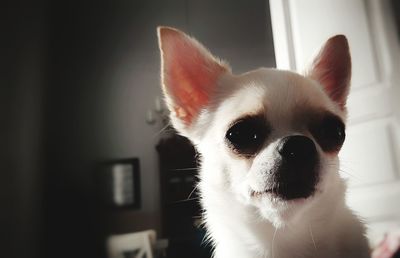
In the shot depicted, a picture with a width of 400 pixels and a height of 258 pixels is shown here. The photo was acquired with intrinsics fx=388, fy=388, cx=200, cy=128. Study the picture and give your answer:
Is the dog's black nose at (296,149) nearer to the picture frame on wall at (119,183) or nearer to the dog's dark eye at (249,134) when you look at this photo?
the dog's dark eye at (249,134)

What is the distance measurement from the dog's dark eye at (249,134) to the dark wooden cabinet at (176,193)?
0.69 m

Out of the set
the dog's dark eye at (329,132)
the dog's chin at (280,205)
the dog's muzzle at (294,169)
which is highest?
the dog's dark eye at (329,132)

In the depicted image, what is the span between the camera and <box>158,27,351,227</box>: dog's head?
626mm

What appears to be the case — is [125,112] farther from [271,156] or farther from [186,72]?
[271,156]

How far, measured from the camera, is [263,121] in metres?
0.68

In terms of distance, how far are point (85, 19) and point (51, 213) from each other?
81 centimetres

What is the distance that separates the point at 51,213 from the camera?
144 centimetres

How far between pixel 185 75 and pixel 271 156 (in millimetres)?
310

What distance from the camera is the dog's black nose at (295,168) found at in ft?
1.99

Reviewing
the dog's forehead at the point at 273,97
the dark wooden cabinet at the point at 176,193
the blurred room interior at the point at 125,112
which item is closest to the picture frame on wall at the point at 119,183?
the blurred room interior at the point at 125,112

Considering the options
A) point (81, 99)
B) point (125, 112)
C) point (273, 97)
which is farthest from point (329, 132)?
point (81, 99)

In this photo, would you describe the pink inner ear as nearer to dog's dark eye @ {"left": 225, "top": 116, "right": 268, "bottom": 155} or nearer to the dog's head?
the dog's head

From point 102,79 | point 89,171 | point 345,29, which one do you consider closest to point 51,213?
point 89,171

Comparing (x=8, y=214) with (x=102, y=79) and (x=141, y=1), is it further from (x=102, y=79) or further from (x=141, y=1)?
(x=141, y=1)
